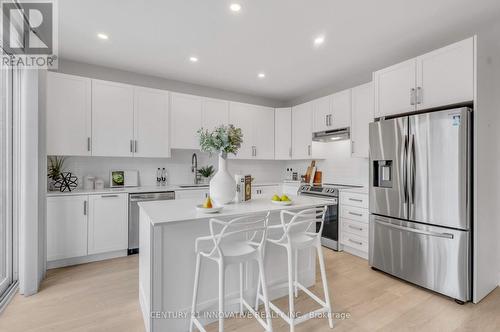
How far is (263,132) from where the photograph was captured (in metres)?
4.95

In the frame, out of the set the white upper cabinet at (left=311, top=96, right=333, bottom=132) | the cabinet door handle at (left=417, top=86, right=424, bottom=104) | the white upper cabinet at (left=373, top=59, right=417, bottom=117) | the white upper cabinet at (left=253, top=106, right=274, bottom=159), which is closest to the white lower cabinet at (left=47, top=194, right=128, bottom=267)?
the white upper cabinet at (left=253, top=106, right=274, bottom=159)

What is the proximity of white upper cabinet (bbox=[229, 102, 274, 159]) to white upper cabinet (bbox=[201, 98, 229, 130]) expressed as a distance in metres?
0.12

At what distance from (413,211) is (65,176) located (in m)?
4.38

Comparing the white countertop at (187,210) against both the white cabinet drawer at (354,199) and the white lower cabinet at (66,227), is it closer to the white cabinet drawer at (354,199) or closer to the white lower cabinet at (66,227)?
the white cabinet drawer at (354,199)

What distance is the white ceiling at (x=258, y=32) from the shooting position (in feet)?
7.37

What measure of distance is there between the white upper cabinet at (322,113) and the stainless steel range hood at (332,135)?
10 cm

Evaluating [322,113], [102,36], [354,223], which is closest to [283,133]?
[322,113]

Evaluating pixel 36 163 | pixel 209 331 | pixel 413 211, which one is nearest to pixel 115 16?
pixel 36 163

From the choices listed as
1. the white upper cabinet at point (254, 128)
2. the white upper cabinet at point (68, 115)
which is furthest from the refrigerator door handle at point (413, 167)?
the white upper cabinet at point (68, 115)

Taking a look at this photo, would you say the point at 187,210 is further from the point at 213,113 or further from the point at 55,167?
the point at 213,113

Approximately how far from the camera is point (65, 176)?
3.41m

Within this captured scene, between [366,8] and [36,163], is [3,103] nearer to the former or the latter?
[36,163]

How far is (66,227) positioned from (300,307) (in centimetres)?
288

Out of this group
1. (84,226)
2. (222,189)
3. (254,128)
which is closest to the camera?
(222,189)
